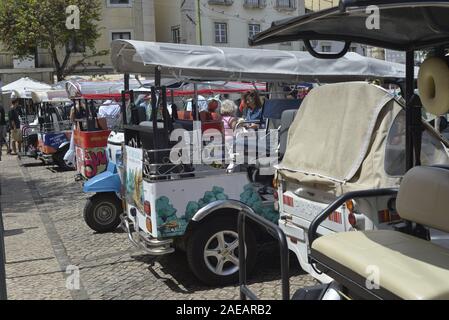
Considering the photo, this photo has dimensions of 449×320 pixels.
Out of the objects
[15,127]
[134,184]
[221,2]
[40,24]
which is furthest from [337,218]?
[221,2]

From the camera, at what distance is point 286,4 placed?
3969 centimetres

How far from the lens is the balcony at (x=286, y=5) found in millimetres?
39250

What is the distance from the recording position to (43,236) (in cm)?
772

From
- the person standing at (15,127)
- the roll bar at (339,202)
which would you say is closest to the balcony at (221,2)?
the person standing at (15,127)

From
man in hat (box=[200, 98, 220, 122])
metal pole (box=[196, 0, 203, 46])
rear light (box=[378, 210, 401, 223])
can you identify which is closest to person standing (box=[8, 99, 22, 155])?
man in hat (box=[200, 98, 220, 122])

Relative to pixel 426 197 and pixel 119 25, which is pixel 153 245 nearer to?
pixel 426 197

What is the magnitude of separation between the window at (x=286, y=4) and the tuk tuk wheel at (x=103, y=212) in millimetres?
33974

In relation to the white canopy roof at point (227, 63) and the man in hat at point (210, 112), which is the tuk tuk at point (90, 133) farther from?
the white canopy roof at point (227, 63)

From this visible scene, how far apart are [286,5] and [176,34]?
877 cm

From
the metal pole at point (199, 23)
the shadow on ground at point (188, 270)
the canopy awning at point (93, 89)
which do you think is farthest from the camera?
the metal pole at point (199, 23)

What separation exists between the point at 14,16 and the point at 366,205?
27671mm

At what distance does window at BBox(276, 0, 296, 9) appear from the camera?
3925 centimetres
